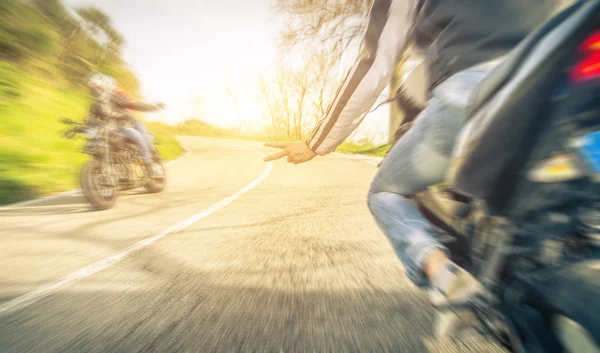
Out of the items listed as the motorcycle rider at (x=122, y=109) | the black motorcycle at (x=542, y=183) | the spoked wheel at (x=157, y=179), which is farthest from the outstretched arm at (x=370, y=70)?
the spoked wheel at (x=157, y=179)

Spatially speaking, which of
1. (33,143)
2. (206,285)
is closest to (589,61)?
(206,285)

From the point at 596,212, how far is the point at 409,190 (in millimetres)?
612

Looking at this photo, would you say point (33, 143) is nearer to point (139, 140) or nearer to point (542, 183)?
point (139, 140)

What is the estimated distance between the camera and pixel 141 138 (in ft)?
17.3

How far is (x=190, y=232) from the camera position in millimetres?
3240

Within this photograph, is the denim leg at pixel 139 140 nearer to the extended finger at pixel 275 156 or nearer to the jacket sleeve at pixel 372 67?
the extended finger at pixel 275 156

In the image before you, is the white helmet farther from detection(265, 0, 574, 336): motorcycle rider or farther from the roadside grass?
detection(265, 0, 574, 336): motorcycle rider

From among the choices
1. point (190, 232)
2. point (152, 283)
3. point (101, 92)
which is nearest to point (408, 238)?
point (152, 283)

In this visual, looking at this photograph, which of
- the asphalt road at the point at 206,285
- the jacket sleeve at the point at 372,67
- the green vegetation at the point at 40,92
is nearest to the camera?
the jacket sleeve at the point at 372,67

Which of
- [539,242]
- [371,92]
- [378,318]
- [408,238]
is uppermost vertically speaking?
[371,92]

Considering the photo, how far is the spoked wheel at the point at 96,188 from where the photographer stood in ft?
13.3

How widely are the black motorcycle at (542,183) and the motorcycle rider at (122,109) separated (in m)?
5.09

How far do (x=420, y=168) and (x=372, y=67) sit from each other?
46cm

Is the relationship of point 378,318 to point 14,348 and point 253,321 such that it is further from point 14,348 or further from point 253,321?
point 14,348
